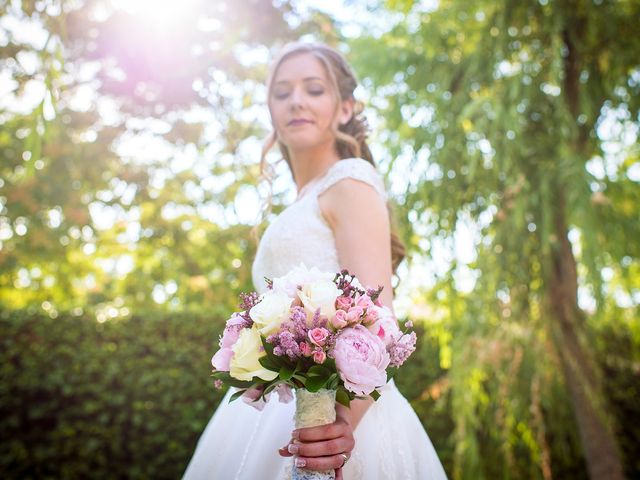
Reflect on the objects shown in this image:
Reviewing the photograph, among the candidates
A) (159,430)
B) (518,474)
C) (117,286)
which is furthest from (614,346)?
(117,286)

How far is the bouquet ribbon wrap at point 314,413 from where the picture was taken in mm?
1396

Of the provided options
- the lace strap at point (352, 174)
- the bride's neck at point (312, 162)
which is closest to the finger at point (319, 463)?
the lace strap at point (352, 174)

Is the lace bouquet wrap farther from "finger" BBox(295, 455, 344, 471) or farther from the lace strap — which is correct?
the lace strap

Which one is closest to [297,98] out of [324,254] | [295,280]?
[324,254]

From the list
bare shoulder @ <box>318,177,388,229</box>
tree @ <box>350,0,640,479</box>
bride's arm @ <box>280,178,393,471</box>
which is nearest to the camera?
bride's arm @ <box>280,178,393,471</box>

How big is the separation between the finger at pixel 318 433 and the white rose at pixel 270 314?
0.25m

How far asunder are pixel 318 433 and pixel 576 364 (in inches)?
148

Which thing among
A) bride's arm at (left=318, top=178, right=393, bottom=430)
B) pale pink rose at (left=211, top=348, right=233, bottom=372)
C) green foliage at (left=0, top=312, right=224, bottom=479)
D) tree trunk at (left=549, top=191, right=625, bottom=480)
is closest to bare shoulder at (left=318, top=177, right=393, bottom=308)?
bride's arm at (left=318, top=178, right=393, bottom=430)

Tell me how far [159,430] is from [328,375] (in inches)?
197

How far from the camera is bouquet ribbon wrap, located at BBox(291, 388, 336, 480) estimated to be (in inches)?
55.0

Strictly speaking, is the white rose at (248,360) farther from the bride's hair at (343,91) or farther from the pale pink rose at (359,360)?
the bride's hair at (343,91)

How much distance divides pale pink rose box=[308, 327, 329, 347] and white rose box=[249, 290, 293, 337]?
9 centimetres

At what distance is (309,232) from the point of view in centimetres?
197

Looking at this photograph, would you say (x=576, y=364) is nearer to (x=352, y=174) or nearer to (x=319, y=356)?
(x=352, y=174)
